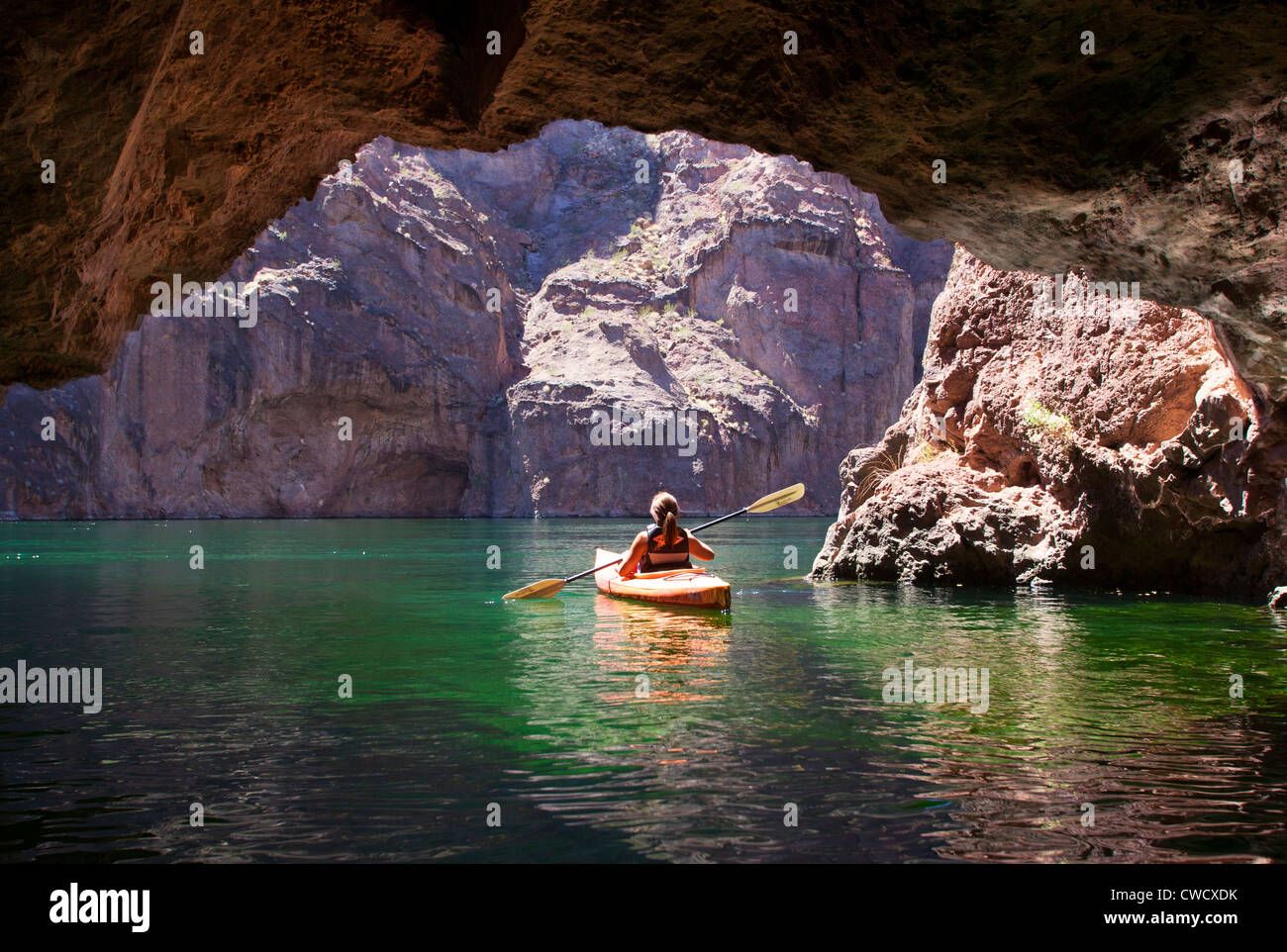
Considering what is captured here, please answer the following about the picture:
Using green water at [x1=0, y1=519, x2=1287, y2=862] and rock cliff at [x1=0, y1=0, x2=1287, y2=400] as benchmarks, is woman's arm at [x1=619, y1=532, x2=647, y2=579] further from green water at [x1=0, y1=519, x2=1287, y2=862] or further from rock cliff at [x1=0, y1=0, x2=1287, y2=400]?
rock cliff at [x1=0, y1=0, x2=1287, y2=400]

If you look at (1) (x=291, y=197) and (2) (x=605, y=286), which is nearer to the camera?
(1) (x=291, y=197)

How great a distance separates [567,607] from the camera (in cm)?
1501

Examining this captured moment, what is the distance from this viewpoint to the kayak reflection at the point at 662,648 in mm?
8383

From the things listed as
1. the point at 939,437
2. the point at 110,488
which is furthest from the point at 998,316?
the point at 110,488

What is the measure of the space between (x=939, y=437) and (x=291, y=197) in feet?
41.2

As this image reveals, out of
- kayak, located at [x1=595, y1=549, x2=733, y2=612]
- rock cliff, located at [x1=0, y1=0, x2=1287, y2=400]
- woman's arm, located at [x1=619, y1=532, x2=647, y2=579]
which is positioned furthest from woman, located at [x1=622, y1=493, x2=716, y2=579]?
rock cliff, located at [x1=0, y1=0, x2=1287, y2=400]

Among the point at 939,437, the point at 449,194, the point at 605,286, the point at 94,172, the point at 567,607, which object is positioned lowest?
the point at 567,607

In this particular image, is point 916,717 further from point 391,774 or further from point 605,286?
point 605,286

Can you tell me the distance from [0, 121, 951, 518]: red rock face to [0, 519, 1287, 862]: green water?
5603 cm

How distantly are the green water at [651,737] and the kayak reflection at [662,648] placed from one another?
63 mm

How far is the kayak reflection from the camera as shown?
838 cm

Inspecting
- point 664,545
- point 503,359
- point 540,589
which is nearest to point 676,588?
point 664,545


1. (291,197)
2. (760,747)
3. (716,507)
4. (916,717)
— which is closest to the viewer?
(760,747)

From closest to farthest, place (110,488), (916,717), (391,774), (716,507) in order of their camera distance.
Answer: (391,774), (916,717), (110,488), (716,507)
